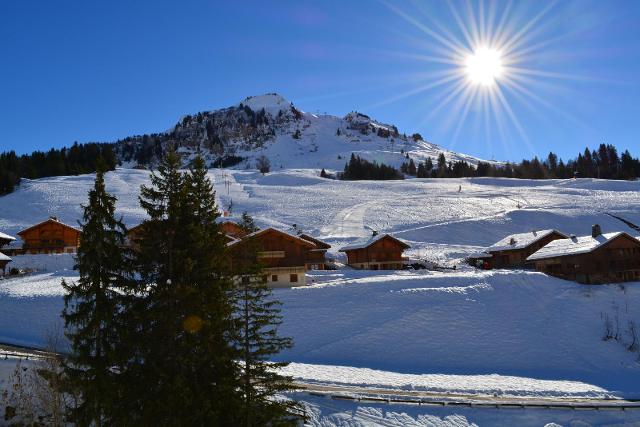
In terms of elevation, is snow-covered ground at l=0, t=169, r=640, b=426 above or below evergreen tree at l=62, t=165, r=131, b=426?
below

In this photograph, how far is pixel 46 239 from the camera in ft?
233

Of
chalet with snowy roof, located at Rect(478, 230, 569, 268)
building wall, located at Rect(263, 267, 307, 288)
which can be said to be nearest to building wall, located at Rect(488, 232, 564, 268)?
chalet with snowy roof, located at Rect(478, 230, 569, 268)

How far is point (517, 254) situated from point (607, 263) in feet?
49.1

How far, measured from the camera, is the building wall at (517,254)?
214 ft

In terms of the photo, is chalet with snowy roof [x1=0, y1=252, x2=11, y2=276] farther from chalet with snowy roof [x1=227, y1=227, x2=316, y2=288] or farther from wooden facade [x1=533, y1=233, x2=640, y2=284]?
wooden facade [x1=533, y1=233, x2=640, y2=284]

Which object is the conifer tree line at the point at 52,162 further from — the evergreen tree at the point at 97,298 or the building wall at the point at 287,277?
the evergreen tree at the point at 97,298

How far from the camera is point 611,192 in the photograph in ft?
411

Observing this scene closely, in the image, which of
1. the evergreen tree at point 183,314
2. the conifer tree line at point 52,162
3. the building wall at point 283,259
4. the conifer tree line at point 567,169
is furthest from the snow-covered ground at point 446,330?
the conifer tree line at point 567,169

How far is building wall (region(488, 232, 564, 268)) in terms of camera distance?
6512 centimetres

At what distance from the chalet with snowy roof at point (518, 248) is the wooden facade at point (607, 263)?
1144 cm

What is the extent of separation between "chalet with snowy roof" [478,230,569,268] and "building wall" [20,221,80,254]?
5573 centimetres

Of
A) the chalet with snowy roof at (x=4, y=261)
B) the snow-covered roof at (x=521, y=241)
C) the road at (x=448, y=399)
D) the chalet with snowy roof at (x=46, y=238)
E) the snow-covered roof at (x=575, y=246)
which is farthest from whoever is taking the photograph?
the chalet with snowy roof at (x=46, y=238)

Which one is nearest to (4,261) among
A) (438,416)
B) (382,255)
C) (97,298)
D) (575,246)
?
(382,255)

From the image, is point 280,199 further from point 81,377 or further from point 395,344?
point 81,377
